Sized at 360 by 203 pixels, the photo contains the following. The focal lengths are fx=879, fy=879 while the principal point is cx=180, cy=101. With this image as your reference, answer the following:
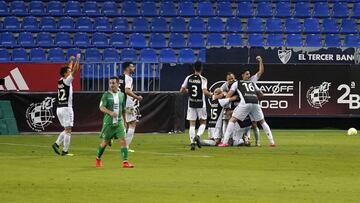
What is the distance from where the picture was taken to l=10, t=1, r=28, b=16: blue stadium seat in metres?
40.4

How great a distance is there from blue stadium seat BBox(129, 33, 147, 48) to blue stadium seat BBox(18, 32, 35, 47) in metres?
4.30

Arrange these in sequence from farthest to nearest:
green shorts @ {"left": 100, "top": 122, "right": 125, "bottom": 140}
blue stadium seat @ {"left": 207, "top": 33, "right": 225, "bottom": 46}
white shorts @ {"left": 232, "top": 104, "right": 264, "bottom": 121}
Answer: blue stadium seat @ {"left": 207, "top": 33, "right": 225, "bottom": 46} → white shorts @ {"left": 232, "top": 104, "right": 264, "bottom": 121} → green shorts @ {"left": 100, "top": 122, "right": 125, "bottom": 140}

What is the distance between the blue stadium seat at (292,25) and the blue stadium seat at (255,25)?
1.19 m

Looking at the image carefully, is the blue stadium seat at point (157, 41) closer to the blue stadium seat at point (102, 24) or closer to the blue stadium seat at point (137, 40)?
the blue stadium seat at point (137, 40)

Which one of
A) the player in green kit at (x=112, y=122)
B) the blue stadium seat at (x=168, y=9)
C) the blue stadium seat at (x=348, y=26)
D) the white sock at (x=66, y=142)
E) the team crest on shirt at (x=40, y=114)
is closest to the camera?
the player in green kit at (x=112, y=122)

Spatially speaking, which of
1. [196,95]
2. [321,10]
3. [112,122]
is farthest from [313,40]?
[112,122]

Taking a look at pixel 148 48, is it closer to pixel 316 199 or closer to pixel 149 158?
pixel 149 158

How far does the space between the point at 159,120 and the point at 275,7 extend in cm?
1210

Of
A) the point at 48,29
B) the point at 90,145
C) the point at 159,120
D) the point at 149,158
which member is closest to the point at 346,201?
the point at 149,158

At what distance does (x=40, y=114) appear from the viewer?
30438 mm

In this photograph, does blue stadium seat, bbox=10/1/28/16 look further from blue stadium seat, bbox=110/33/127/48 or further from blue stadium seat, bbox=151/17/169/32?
blue stadium seat, bbox=151/17/169/32

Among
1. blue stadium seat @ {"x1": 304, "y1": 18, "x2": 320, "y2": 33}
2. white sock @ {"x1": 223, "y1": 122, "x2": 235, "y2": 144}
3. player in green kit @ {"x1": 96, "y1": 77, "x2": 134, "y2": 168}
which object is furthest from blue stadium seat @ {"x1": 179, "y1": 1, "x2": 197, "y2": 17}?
player in green kit @ {"x1": 96, "y1": 77, "x2": 134, "y2": 168}

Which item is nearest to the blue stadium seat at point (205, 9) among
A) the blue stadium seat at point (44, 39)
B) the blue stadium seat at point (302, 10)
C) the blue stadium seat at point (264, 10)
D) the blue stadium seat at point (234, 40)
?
the blue stadium seat at point (264, 10)

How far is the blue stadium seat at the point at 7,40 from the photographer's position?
38469 mm
